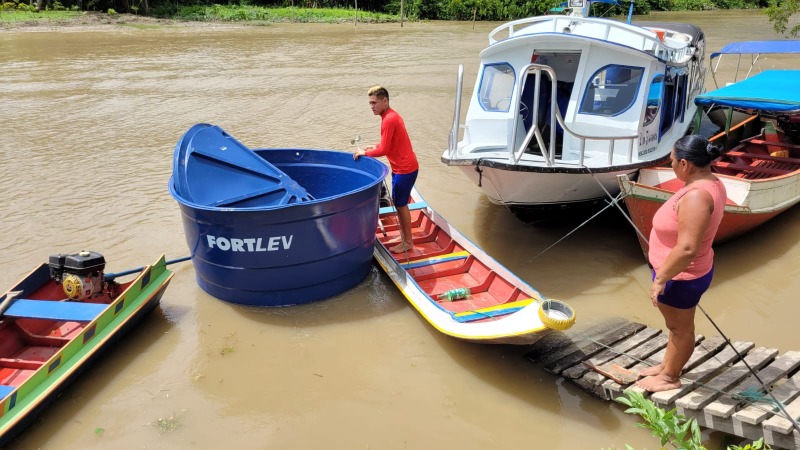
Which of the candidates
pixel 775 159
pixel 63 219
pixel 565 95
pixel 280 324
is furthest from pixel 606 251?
pixel 63 219

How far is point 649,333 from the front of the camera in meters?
5.20

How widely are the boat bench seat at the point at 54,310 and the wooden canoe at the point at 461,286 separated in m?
2.79

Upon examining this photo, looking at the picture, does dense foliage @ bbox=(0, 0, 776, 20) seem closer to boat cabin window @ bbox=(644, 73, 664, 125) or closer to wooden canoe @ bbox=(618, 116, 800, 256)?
boat cabin window @ bbox=(644, 73, 664, 125)

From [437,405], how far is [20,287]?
397 centimetres

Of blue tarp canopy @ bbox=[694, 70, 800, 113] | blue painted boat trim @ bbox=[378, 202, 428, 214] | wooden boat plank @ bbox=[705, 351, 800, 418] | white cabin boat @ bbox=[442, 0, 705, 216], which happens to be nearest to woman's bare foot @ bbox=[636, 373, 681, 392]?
wooden boat plank @ bbox=[705, 351, 800, 418]

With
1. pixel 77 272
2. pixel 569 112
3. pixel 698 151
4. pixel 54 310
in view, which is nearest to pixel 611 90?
pixel 569 112

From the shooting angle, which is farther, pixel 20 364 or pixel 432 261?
pixel 432 261

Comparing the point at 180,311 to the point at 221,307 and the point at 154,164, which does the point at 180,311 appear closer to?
the point at 221,307

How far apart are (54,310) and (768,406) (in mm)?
5558

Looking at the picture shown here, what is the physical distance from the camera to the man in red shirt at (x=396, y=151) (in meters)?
6.00

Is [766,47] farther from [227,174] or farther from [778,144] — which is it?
[227,174]

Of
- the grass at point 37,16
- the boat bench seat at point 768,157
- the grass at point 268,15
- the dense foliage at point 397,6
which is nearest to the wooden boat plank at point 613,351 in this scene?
the boat bench seat at point 768,157

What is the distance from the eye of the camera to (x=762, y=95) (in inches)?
323

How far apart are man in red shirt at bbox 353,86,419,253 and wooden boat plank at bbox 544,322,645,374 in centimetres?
218
